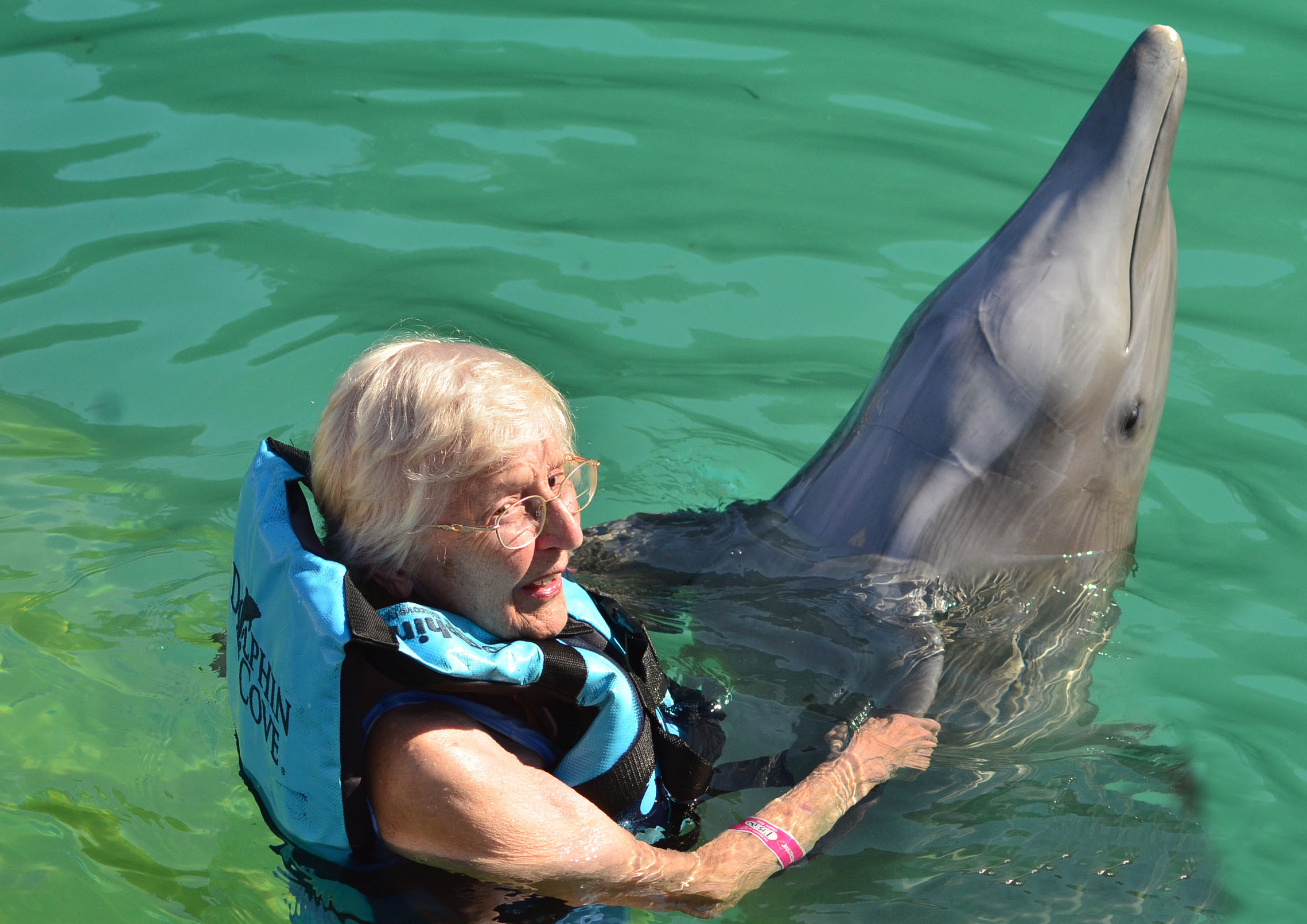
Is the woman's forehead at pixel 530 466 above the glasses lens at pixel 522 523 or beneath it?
above

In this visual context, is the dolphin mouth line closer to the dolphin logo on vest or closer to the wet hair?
the wet hair

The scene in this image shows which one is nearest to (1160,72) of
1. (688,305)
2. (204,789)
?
(688,305)

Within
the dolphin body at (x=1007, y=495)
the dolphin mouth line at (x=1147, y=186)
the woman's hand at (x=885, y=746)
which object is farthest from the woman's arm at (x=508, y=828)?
the dolphin mouth line at (x=1147, y=186)

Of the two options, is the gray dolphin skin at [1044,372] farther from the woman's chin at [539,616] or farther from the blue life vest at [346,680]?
the woman's chin at [539,616]

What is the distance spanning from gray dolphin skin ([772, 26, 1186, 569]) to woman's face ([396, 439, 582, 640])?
1384 millimetres

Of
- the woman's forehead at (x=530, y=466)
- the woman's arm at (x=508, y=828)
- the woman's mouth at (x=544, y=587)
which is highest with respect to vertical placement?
the woman's forehead at (x=530, y=466)

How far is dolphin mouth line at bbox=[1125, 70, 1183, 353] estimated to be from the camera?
3.78 m

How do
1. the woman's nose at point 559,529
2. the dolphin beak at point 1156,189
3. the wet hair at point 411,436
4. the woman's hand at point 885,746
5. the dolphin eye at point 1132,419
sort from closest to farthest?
the wet hair at point 411,436 < the woman's nose at point 559,529 < the woman's hand at point 885,746 < the dolphin beak at point 1156,189 < the dolphin eye at point 1132,419

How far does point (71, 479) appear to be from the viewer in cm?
528

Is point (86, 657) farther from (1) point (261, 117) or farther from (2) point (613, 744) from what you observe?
(1) point (261, 117)

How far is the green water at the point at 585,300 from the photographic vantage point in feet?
12.6

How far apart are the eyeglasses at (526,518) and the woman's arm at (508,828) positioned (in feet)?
1.21

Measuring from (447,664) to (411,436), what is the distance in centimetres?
47

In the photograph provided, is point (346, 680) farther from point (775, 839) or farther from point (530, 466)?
point (775, 839)
